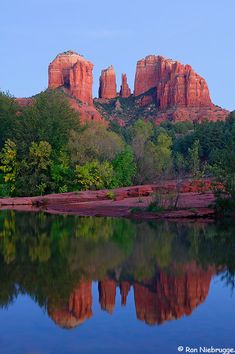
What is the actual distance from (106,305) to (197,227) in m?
11.4

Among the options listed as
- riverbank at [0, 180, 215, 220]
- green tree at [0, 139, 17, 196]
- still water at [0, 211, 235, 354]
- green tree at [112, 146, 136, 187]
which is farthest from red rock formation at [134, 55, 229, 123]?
still water at [0, 211, 235, 354]

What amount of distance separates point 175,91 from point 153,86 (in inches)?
559

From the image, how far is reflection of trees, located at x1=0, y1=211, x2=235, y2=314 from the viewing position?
10.3 metres

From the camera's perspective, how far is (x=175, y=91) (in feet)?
382

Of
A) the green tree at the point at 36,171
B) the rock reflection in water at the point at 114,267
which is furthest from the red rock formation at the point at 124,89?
the rock reflection in water at the point at 114,267

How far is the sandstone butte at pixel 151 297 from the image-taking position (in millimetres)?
7914

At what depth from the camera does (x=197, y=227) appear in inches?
770

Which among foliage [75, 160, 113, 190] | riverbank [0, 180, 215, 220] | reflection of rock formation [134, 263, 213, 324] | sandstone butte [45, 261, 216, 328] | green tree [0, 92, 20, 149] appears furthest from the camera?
green tree [0, 92, 20, 149]

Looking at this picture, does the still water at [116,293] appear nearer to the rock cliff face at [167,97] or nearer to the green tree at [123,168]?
the green tree at [123,168]

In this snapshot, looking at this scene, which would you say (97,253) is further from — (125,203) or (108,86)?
(108,86)

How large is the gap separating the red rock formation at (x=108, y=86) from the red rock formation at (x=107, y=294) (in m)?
119

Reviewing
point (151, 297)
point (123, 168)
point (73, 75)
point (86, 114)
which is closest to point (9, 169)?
point (123, 168)

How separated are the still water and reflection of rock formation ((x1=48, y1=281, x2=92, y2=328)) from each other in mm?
16

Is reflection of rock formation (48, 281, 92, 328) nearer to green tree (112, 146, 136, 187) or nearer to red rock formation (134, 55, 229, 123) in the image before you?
green tree (112, 146, 136, 187)
